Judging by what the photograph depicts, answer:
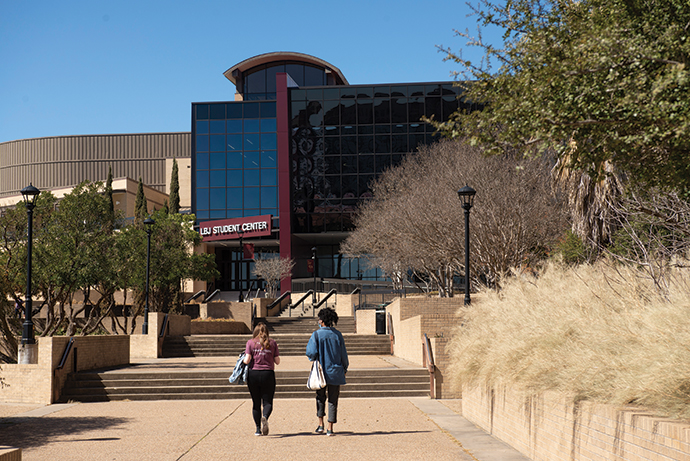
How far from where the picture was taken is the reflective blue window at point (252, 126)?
57188mm

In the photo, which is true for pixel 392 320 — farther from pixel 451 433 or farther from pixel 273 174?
pixel 273 174

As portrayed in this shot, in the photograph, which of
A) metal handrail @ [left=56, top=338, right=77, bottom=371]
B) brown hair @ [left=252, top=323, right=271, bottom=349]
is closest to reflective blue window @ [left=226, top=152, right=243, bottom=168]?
metal handrail @ [left=56, top=338, right=77, bottom=371]

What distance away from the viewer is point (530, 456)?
773cm

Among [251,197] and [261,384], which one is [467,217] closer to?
[261,384]

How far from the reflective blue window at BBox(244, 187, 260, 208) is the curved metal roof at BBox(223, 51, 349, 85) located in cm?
1656

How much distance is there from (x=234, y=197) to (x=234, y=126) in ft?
20.7

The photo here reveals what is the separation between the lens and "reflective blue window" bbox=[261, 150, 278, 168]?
5662cm

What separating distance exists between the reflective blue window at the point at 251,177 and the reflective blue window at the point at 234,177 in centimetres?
54

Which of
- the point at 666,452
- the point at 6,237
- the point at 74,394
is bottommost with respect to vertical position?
the point at 74,394

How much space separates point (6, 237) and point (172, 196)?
39403 millimetres

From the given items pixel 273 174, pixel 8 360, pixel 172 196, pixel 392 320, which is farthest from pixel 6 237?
pixel 172 196

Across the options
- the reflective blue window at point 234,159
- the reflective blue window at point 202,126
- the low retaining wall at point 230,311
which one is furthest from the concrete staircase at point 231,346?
the reflective blue window at point 202,126

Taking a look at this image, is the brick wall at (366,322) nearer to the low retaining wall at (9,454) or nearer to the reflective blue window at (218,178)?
the low retaining wall at (9,454)

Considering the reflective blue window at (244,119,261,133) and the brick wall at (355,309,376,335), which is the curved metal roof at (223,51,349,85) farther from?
the brick wall at (355,309,376,335)
